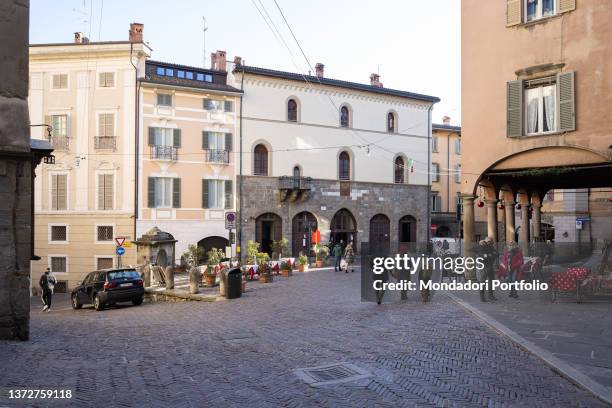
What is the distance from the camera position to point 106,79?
31.2 meters

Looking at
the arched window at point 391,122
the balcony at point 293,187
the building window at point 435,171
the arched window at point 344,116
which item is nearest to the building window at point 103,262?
the balcony at point 293,187

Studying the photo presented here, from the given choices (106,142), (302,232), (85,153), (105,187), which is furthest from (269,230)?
(85,153)

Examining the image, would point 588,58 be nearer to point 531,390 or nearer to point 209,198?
point 531,390

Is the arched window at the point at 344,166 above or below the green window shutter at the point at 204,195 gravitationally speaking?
above

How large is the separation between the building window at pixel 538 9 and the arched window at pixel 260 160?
21.1m

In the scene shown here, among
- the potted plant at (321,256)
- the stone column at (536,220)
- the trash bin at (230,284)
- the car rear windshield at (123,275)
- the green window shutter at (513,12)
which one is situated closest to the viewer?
the green window shutter at (513,12)

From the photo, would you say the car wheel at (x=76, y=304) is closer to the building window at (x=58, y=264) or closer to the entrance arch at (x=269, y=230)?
the building window at (x=58, y=264)

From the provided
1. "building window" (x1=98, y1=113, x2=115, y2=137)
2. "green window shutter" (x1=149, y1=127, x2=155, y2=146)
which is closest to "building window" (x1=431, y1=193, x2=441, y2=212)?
A: "green window shutter" (x1=149, y1=127, x2=155, y2=146)

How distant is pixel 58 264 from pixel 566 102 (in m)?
28.8

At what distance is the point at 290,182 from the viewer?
1345 inches

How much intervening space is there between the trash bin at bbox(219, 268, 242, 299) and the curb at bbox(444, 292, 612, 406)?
9040mm

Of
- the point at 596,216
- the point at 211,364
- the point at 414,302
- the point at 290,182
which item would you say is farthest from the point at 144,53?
the point at 596,216

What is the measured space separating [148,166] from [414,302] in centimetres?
2164

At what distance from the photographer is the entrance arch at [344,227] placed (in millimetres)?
37406
